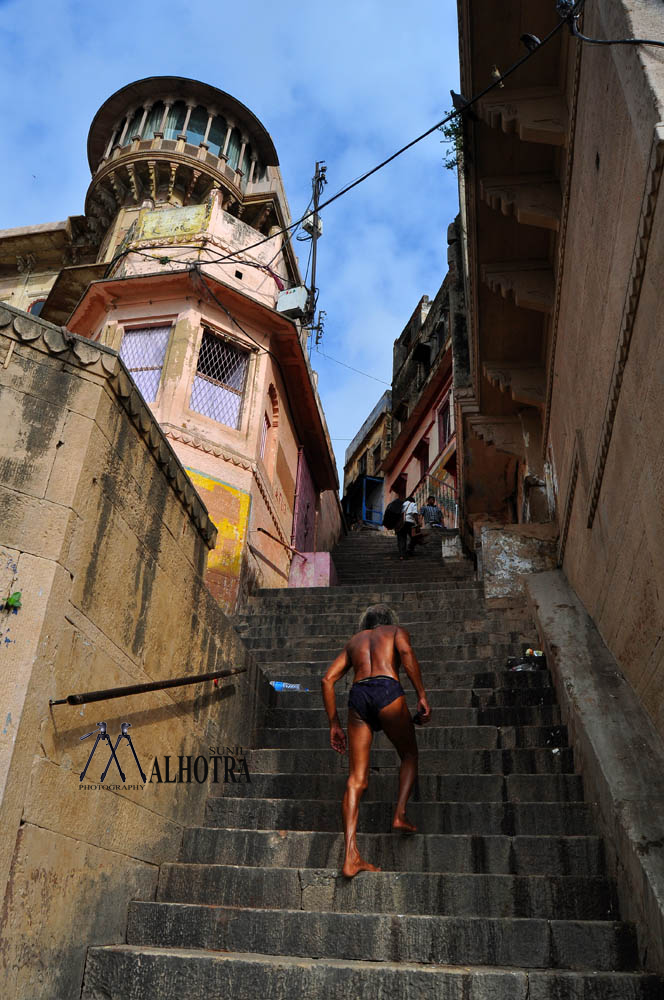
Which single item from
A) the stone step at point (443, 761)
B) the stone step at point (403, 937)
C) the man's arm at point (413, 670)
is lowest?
the stone step at point (403, 937)

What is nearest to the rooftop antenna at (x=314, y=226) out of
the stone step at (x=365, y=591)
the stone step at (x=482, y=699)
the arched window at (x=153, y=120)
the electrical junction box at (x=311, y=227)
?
the electrical junction box at (x=311, y=227)

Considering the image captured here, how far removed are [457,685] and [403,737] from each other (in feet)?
7.71

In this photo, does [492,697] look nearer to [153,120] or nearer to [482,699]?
[482,699]

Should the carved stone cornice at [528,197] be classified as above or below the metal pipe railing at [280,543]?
above

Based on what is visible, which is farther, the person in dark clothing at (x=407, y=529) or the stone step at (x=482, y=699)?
the person in dark clothing at (x=407, y=529)

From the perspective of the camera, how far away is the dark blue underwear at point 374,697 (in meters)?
4.32

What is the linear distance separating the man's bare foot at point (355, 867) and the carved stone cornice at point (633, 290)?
3.27m

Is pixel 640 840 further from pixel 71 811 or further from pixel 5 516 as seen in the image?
pixel 5 516

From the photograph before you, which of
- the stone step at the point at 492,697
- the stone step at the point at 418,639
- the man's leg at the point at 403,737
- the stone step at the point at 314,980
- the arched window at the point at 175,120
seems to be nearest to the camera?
the stone step at the point at 314,980

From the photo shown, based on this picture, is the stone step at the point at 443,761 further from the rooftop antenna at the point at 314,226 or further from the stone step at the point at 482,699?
the rooftop antenna at the point at 314,226

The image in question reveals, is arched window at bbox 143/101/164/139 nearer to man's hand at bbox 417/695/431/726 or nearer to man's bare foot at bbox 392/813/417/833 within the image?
man's hand at bbox 417/695/431/726

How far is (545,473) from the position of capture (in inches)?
404

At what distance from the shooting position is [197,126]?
1895cm

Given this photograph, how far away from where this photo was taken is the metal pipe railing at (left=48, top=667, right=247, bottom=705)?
3357 millimetres
